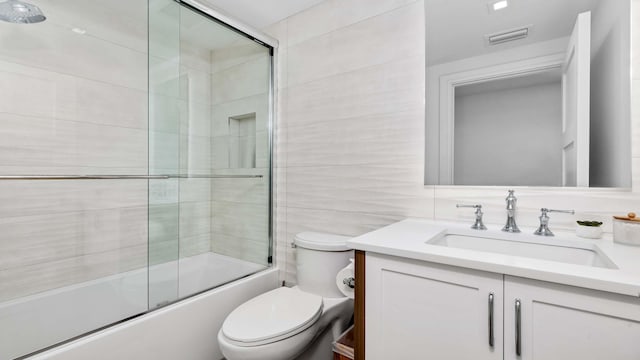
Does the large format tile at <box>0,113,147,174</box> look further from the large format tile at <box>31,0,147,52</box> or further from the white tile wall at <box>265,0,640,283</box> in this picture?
the white tile wall at <box>265,0,640,283</box>

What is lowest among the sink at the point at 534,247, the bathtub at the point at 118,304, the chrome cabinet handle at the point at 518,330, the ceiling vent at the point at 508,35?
the bathtub at the point at 118,304

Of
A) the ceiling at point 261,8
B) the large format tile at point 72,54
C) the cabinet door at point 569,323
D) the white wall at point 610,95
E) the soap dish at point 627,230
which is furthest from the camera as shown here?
the ceiling at point 261,8

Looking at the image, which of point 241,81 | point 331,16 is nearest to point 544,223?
point 331,16

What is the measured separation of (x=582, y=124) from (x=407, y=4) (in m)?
0.94

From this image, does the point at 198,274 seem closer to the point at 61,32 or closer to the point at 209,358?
the point at 209,358

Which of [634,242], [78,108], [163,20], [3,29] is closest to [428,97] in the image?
[634,242]

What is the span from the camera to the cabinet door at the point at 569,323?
0.63m

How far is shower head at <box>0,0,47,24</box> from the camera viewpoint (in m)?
1.27

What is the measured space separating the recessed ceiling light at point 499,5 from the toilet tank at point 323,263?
4.10 feet

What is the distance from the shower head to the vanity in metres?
1.78

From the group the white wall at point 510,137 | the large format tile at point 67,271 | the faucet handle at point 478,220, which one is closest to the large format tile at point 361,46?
the white wall at point 510,137

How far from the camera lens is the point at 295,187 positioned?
190 cm

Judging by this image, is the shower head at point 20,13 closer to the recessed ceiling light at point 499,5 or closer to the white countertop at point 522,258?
the white countertop at point 522,258

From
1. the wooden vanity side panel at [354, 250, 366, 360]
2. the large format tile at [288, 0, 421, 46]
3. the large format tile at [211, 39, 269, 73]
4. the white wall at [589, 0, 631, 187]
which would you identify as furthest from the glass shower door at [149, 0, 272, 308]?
the white wall at [589, 0, 631, 187]
